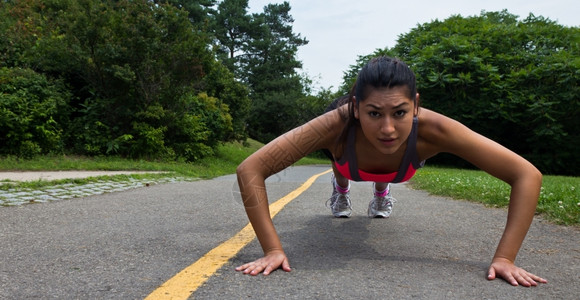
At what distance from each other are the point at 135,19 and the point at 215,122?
657 centimetres

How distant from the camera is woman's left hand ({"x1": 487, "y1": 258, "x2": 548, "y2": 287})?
2289mm

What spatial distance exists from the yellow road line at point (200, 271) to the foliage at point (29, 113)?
1209 cm

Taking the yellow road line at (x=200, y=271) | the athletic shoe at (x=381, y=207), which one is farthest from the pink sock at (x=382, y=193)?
the yellow road line at (x=200, y=271)

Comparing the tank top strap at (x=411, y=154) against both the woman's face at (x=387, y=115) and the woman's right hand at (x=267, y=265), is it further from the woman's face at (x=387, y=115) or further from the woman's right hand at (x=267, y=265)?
the woman's right hand at (x=267, y=265)

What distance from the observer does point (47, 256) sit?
2.74m

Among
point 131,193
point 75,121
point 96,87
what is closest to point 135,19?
point 96,87

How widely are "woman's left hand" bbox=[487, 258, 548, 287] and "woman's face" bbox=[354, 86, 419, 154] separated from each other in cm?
91

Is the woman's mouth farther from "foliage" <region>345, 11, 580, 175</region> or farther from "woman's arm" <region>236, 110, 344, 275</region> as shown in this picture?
"foliage" <region>345, 11, 580, 175</region>

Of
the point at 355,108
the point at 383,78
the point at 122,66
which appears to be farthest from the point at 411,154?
the point at 122,66

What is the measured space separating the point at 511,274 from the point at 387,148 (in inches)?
38.9

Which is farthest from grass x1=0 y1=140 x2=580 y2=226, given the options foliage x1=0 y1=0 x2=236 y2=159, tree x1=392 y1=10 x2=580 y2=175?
tree x1=392 y1=10 x2=580 y2=175

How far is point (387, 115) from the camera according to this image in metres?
2.40

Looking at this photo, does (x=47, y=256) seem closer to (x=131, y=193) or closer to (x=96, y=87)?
(x=131, y=193)

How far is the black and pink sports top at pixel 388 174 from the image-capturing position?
2.77 metres
